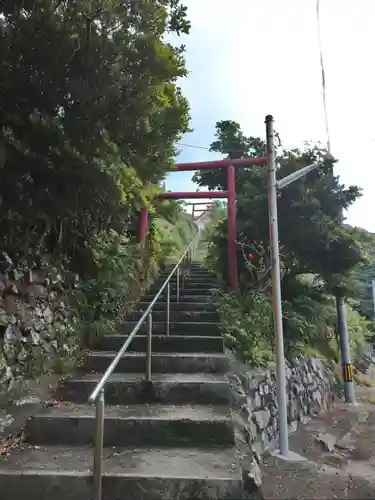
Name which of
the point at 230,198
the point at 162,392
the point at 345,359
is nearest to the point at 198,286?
the point at 230,198

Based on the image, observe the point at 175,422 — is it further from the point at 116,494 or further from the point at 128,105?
the point at 128,105

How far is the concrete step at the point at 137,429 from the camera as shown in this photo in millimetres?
3307

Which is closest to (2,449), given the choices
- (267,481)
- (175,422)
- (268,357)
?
(175,422)

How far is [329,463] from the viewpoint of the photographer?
4477mm

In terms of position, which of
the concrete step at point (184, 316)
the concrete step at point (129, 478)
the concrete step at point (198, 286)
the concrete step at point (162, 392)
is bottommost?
the concrete step at point (129, 478)

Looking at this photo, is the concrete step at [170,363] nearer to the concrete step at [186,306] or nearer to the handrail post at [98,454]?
the concrete step at [186,306]

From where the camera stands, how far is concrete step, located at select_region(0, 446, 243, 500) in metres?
2.68

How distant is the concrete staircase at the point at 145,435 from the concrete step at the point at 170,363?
0.04ft

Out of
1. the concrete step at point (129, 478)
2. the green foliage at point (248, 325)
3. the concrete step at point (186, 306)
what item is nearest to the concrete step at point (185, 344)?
the green foliage at point (248, 325)

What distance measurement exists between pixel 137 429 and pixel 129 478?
2.08ft

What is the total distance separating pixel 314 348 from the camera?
7863mm

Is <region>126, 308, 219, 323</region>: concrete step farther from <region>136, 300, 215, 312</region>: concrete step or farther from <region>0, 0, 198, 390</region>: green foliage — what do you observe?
<region>0, 0, 198, 390</region>: green foliage

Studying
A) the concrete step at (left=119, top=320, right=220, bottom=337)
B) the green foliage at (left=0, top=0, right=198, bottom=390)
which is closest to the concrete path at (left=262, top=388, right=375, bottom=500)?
the concrete step at (left=119, top=320, right=220, bottom=337)

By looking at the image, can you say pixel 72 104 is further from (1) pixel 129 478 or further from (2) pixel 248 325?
(2) pixel 248 325
